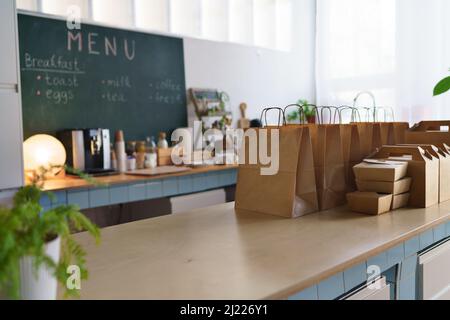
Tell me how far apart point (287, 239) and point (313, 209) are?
0.36 meters

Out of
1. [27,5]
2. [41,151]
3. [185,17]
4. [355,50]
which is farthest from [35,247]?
[355,50]

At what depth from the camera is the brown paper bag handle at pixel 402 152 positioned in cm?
171

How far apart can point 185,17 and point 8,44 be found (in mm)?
1999

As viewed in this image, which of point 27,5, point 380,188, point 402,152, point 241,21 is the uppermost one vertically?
point 241,21

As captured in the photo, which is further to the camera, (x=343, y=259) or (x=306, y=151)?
(x=306, y=151)

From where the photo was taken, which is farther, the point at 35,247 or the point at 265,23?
the point at 265,23

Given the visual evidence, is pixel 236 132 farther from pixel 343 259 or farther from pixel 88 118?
pixel 343 259

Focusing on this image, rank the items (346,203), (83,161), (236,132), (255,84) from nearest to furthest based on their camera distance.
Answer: (346,203)
(83,161)
(236,132)
(255,84)

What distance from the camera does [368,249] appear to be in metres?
1.16

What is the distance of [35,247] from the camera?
70cm

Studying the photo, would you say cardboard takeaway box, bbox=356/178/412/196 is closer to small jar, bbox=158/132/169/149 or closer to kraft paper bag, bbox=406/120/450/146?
kraft paper bag, bbox=406/120/450/146

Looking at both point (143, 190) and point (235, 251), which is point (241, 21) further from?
point (235, 251)
